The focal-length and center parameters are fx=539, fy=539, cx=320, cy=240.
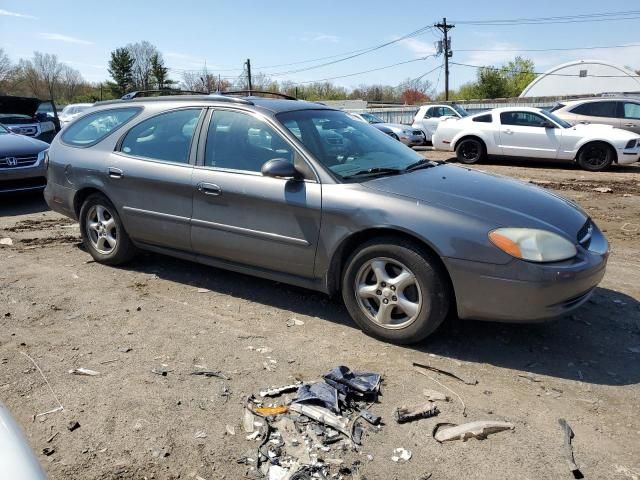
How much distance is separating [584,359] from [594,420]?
746mm

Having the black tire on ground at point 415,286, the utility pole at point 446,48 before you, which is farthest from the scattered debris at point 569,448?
the utility pole at point 446,48

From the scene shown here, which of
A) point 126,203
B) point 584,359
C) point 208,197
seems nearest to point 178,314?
point 208,197

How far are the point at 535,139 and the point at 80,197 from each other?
37.1 feet

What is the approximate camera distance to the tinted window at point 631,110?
585 inches

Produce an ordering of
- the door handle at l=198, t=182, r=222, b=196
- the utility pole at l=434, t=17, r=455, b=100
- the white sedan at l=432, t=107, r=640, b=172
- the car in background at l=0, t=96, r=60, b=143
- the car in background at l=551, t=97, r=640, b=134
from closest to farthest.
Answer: the door handle at l=198, t=182, r=222, b=196
the white sedan at l=432, t=107, r=640, b=172
the car in background at l=0, t=96, r=60, b=143
the car in background at l=551, t=97, r=640, b=134
the utility pole at l=434, t=17, r=455, b=100

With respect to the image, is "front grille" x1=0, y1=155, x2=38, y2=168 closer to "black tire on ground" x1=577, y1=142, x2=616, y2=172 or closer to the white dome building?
"black tire on ground" x1=577, y1=142, x2=616, y2=172

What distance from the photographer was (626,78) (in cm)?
5312

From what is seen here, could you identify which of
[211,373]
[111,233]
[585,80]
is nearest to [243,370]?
[211,373]

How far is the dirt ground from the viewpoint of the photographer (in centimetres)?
261

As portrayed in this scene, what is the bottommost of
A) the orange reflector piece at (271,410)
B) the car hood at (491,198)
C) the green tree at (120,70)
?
the orange reflector piece at (271,410)

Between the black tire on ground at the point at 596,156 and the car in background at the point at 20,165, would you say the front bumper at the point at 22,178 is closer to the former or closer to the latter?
the car in background at the point at 20,165

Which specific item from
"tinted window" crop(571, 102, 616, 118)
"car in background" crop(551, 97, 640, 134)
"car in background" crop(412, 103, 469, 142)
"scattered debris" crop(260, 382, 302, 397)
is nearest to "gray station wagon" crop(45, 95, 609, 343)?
"scattered debris" crop(260, 382, 302, 397)

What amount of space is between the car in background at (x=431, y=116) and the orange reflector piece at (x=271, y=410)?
18440 millimetres

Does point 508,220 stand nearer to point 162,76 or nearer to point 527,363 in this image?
point 527,363
